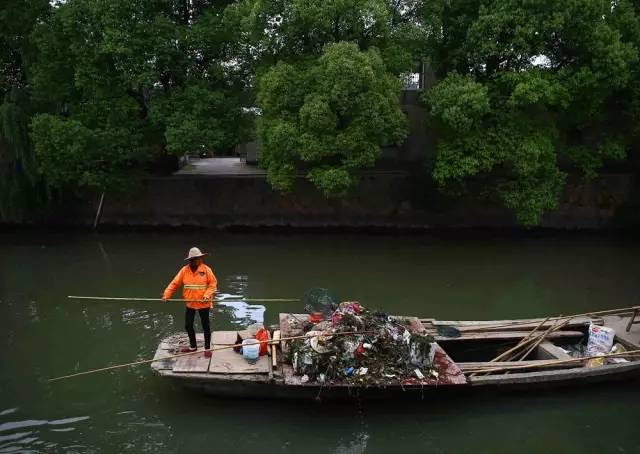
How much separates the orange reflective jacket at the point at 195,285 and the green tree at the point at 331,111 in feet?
21.6

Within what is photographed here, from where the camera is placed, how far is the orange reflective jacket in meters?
6.89

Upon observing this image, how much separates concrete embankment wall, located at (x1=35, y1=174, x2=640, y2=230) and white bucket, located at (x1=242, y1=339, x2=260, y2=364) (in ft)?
34.1

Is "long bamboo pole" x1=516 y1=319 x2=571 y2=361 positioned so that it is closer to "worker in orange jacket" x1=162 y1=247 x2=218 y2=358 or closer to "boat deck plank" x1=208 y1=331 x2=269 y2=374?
"boat deck plank" x1=208 y1=331 x2=269 y2=374

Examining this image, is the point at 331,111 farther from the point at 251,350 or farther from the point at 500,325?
the point at 251,350

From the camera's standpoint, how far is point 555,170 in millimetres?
13828

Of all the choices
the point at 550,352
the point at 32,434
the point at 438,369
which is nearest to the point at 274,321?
the point at 438,369

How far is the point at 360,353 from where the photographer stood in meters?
6.62

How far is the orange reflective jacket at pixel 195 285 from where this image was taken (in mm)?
6887

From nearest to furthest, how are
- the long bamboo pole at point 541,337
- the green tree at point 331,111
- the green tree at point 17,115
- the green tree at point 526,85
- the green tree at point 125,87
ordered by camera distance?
the long bamboo pole at point 541,337, the green tree at point 331,111, the green tree at point 526,85, the green tree at point 125,87, the green tree at point 17,115

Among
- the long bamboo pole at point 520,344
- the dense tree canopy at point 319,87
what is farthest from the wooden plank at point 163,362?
the dense tree canopy at point 319,87

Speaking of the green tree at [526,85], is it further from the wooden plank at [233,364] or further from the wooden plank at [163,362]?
the wooden plank at [163,362]

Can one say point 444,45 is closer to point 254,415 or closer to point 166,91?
point 166,91

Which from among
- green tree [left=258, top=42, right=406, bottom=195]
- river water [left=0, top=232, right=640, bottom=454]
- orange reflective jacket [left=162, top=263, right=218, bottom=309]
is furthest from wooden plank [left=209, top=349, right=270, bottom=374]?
green tree [left=258, top=42, right=406, bottom=195]

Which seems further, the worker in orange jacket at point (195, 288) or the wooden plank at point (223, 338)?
the wooden plank at point (223, 338)
